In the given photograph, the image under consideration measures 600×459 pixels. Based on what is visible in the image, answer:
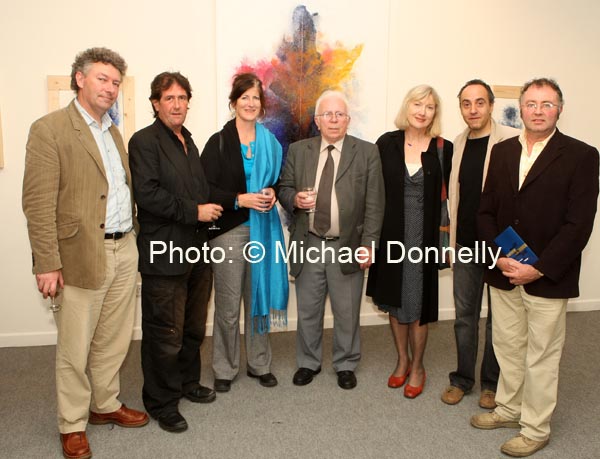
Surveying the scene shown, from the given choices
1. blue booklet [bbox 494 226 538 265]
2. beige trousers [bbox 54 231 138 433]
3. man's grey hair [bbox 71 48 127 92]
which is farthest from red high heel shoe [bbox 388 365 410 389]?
man's grey hair [bbox 71 48 127 92]

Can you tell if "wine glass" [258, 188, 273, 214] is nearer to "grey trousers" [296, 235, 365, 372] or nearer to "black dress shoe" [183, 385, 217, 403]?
"grey trousers" [296, 235, 365, 372]

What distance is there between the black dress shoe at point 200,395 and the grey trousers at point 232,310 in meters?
0.17

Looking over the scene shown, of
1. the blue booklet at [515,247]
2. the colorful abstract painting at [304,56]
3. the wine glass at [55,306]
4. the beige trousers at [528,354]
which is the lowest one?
the beige trousers at [528,354]

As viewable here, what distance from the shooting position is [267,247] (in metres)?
3.21

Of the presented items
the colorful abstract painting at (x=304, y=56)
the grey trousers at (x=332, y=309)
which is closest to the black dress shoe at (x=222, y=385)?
the grey trousers at (x=332, y=309)

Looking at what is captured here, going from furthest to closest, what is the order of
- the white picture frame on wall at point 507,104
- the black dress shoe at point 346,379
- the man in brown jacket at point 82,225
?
the white picture frame on wall at point 507,104 → the black dress shoe at point 346,379 → the man in brown jacket at point 82,225

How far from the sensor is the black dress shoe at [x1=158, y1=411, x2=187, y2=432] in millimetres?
2738

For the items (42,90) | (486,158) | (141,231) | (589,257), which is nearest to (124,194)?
(141,231)

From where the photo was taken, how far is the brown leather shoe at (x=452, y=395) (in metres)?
3.10

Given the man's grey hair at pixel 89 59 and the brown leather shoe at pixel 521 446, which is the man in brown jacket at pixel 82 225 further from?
the brown leather shoe at pixel 521 446

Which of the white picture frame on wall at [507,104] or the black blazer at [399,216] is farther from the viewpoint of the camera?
the white picture frame on wall at [507,104]

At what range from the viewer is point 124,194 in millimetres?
2592

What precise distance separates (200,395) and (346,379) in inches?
36.7

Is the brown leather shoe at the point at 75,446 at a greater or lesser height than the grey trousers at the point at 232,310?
lesser
